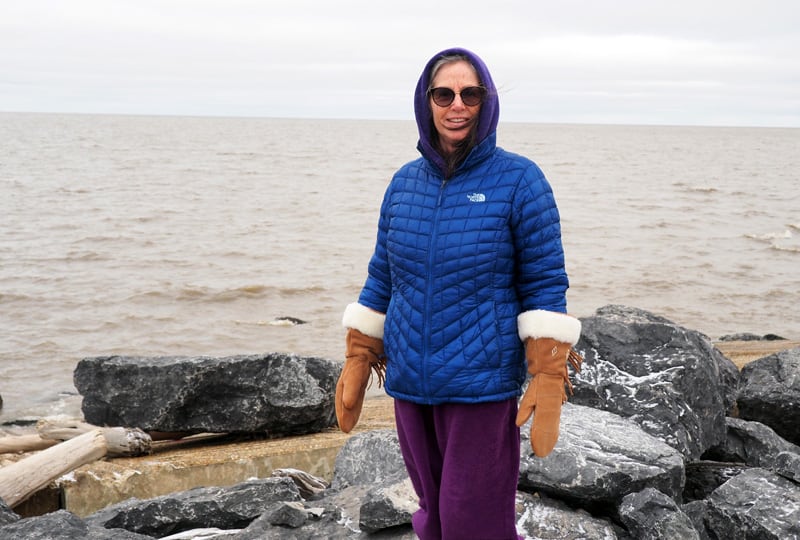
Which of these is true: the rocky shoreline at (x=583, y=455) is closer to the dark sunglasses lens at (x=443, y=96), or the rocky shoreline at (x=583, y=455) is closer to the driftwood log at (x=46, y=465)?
the driftwood log at (x=46, y=465)

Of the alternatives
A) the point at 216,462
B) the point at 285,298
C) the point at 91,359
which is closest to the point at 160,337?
the point at 285,298

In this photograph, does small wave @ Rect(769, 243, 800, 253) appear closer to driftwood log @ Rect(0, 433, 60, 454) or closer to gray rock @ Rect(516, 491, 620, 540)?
driftwood log @ Rect(0, 433, 60, 454)

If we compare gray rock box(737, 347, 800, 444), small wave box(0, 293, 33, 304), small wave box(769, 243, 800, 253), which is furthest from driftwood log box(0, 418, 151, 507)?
small wave box(769, 243, 800, 253)

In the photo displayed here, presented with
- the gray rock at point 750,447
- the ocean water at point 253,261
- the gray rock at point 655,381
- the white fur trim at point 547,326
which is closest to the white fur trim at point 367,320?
the white fur trim at point 547,326

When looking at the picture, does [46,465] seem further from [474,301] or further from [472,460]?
[474,301]

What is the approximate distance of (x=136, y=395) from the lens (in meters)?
6.32

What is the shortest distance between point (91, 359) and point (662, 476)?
4320mm

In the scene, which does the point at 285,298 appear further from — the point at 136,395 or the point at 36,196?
the point at 36,196

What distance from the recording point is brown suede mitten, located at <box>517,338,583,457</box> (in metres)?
2.82

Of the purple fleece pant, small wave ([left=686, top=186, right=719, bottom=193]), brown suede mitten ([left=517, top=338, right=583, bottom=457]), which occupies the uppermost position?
brown suede mitten ([left=517, top=338, right=583, bottom=457])

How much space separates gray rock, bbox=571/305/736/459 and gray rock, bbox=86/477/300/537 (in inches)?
72.3

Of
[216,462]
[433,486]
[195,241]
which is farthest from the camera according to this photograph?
[195,241]

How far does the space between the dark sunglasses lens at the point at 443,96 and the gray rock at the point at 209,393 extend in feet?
12.4

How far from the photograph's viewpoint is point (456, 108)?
2889 mm
